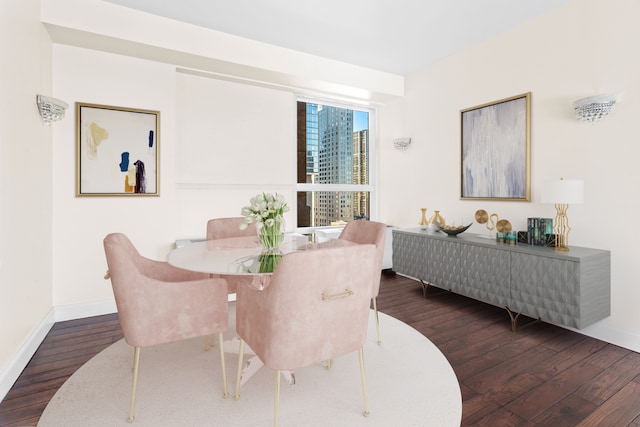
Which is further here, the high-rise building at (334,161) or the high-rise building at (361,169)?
the high-rise building at (361,169)

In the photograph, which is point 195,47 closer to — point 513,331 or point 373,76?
point 373,76

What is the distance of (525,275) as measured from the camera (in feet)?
9.27

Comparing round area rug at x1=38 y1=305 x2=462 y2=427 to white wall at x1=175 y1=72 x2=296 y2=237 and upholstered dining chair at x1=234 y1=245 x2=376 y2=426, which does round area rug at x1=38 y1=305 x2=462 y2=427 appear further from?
white wall at x1=175 y1=72 x2=296 y2=237

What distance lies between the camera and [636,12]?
8.38ft

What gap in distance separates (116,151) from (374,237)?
105 inches

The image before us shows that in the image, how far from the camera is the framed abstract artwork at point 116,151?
10.4 feet

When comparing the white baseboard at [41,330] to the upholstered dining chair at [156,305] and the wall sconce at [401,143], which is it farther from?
the wall sconce at [401,143]

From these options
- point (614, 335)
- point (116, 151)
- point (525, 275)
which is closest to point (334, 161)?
point (116, 151)

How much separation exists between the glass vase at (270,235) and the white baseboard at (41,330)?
5.59 feet

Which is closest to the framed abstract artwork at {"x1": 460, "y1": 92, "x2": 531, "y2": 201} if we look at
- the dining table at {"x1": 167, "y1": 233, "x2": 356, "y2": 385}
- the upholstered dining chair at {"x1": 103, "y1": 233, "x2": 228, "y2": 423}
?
the dining table at {"x1": 167, "y1": 233, "x2": 356, "y2": 385}

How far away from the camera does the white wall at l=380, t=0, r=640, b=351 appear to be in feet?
8.59

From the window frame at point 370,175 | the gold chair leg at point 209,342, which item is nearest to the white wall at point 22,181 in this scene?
the gold chair leg at point 209,342

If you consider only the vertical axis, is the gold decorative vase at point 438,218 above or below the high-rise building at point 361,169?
below

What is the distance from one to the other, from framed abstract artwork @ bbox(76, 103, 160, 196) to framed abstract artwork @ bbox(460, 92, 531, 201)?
3475 millimetres
